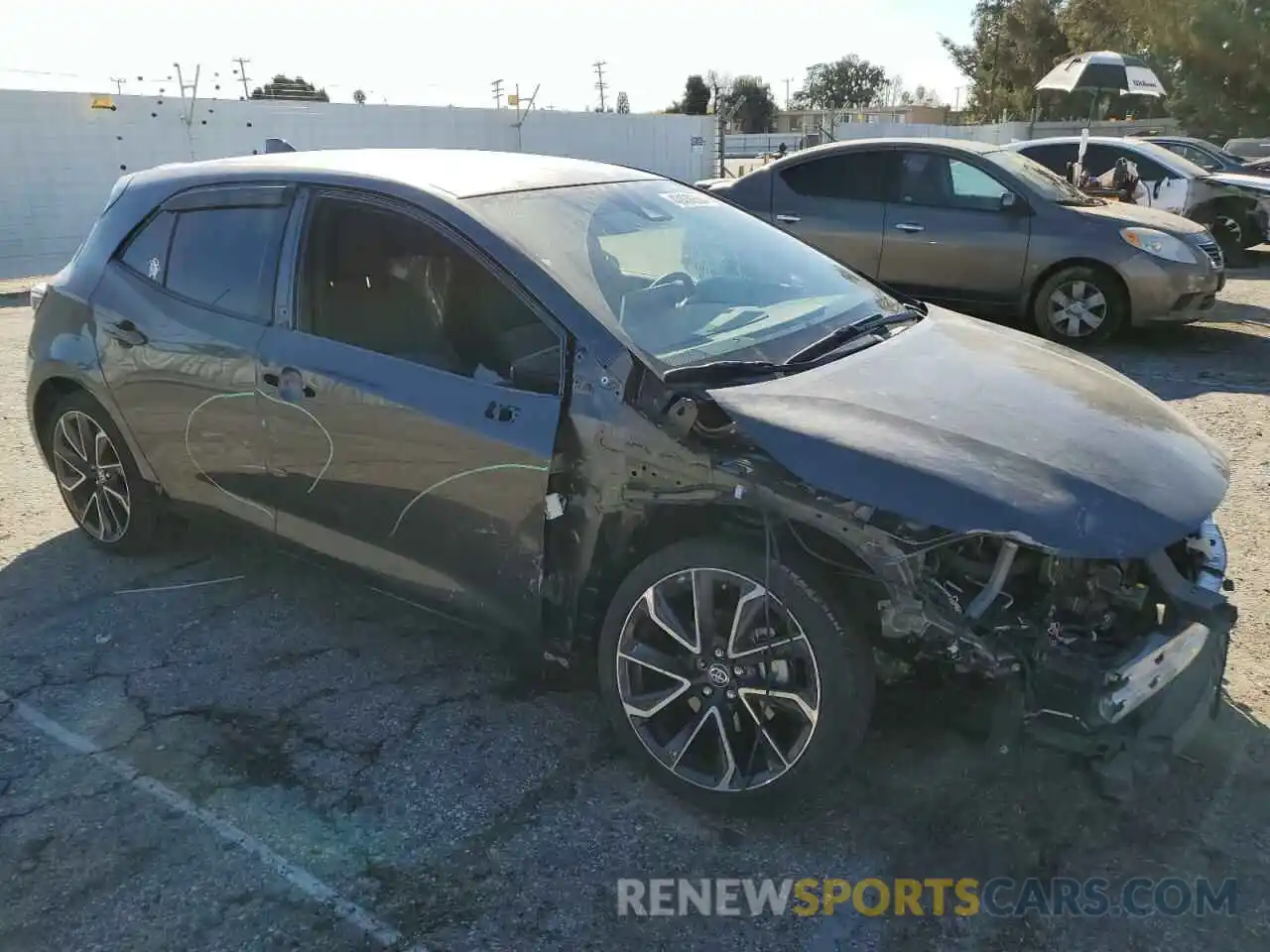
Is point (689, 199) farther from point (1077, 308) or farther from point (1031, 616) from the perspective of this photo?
point (1077, 308)

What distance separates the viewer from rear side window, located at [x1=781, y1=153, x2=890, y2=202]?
27.6 ft

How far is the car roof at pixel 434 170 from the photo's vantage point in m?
3.25

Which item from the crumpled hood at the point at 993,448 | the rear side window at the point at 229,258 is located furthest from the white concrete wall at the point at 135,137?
the crumpled hood at the point at 993,448

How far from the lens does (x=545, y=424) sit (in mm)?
2783

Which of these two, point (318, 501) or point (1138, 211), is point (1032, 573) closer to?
point (318, 501)

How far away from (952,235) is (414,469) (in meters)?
6.31

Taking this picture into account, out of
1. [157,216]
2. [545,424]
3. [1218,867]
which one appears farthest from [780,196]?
[1218,867]

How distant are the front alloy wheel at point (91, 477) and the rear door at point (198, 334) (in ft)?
1.16

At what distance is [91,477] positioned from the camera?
14.4 feet

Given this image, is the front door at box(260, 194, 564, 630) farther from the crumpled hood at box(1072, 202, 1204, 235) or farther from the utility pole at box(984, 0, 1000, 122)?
the utility pole at box(984, 0, 1000, 122)

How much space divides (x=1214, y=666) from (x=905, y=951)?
115 centimetres

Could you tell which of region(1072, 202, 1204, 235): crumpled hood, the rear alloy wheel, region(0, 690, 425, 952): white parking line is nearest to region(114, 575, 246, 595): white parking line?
region(0, 690, 425, 952): white parking line

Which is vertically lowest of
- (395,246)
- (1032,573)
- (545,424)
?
(1032,573)

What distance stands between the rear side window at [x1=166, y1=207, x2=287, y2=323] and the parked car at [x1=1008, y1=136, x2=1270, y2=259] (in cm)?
1009
